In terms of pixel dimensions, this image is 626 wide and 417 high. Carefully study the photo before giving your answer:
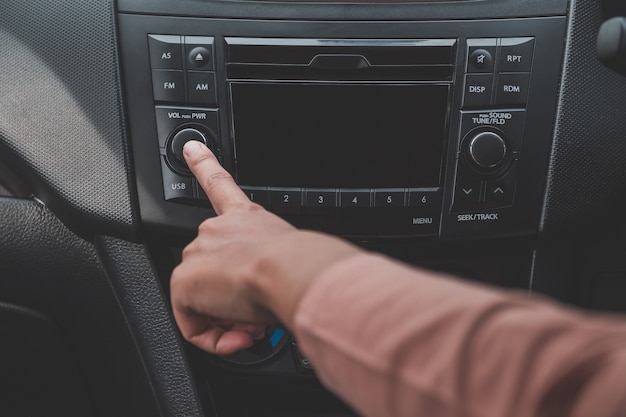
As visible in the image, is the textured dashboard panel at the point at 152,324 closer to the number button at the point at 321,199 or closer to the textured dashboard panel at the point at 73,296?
the textured dashboard panel at the point at 73,296

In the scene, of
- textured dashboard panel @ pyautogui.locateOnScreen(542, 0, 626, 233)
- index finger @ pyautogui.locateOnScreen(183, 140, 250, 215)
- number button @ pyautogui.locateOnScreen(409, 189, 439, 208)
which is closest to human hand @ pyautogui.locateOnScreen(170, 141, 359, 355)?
index finger @ pyautogui.locateOnScreen(183, 140, 250, 215)

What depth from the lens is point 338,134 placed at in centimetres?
81

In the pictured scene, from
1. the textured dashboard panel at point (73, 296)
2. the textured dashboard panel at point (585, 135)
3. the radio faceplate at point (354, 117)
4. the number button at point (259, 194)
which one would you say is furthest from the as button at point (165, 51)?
the textured dashboard panel at point (585, 135)

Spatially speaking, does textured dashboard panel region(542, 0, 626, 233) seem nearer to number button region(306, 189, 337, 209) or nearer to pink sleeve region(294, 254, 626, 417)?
number button region(306, 189, 337, 209)

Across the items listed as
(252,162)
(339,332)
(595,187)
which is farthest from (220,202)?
(595,187)

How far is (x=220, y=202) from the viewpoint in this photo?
664 mm

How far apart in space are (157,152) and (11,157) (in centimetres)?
19

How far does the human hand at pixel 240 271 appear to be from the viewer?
46 cm

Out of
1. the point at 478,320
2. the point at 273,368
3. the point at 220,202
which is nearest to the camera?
the point at 478,320

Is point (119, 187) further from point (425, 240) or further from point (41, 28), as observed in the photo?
point (425, 240)

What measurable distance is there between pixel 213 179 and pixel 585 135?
448mm

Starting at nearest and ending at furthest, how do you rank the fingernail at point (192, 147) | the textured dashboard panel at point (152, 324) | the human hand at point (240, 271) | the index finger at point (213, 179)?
the human hand at point (240, 271)
the index finger at point (213, 179)
the fingernail at point (192, 147)
the textured dashboard panel at point (152, 324)

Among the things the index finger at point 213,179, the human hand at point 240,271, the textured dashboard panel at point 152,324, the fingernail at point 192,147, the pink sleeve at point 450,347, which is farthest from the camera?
the textured dashboard panel at point 152,324

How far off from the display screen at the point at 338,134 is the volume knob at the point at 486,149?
0.12ft
